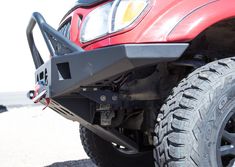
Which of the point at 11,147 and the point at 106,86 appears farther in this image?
the point at 11,147

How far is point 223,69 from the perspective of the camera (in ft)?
8.75

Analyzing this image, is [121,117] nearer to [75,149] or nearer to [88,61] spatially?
[88,61]

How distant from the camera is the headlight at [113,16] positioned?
2709 mm

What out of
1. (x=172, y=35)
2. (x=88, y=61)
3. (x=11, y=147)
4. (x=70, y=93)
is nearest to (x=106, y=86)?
(x=70, y=93)

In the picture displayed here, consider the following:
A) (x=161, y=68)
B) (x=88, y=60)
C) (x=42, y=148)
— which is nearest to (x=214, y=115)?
(x=161, y=68)

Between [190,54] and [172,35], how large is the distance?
487mm

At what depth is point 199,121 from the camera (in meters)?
2.50

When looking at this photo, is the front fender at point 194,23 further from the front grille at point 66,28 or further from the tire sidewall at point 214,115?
the front grille at point 66,28

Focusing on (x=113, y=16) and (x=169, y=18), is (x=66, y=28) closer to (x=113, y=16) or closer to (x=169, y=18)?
(x=113, y=16)

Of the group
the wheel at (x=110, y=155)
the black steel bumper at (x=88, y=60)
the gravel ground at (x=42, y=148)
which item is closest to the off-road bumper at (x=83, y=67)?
the black steel bumper at (x=88, y=60)

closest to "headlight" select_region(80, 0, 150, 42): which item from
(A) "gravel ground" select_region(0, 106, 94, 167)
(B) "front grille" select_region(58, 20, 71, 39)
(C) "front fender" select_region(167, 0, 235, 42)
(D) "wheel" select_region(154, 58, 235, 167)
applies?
(C) "front fender" select_region(167, 0, 235, 42)

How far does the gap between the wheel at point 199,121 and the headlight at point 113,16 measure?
54cm

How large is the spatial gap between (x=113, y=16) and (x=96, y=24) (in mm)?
229

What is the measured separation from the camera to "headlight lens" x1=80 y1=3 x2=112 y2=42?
289 centimetres
